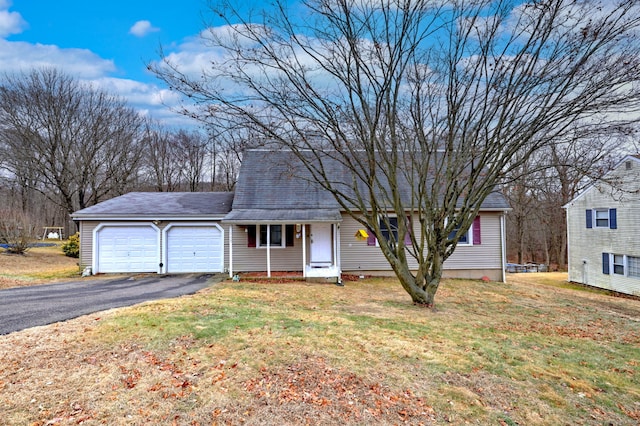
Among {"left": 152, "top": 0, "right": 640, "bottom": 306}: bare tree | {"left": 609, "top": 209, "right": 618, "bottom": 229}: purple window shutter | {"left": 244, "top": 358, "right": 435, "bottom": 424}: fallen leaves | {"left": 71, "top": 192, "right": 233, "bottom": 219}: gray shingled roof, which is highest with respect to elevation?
{"left": 152, "top": 0, "right": 640, "bottom": 306}: bare tree

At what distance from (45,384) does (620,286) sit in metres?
23.1

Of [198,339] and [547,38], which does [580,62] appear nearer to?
[547,38]

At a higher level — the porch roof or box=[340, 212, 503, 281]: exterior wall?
the porch roof

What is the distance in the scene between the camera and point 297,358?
180 inches

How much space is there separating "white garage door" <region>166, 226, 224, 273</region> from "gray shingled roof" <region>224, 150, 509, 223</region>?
1.62 metres

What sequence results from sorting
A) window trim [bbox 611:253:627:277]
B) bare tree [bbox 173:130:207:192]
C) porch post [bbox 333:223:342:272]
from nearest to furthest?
porch post [bbox 333:223:342:272], window trim [bbox 611:253:627:277], bare tree [bbox 173:130:207:192]

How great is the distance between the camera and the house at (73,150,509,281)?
13.3 m

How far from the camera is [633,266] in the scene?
667 inches

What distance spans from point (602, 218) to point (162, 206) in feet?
73.0

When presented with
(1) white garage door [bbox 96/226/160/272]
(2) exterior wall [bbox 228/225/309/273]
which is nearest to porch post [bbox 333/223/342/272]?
(2) exterior wall [bbox 228/225/309/273]

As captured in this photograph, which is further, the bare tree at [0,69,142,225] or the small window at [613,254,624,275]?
the bare tree at [0,69,142,225]

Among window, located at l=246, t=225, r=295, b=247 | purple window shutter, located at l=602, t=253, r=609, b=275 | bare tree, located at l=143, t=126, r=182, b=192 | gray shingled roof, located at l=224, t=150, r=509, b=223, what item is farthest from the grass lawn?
bare tree, located at l=143, t=126, r=182, b=192

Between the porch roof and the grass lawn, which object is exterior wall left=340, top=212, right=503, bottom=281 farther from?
the grass lawn

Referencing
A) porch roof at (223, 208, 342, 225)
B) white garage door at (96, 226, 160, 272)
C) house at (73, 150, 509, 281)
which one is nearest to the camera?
porch roof at (223, 208, 342, 225)
